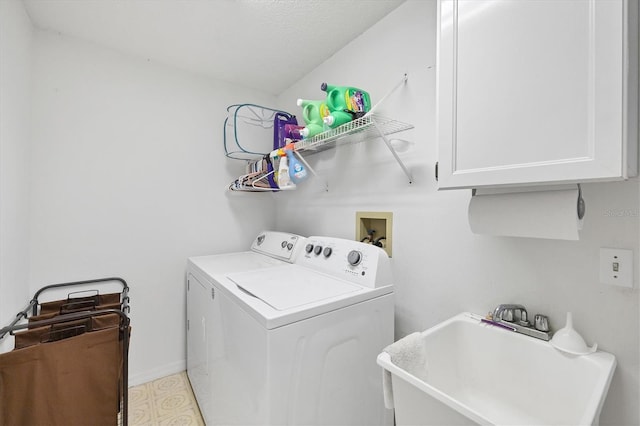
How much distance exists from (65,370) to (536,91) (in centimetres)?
195

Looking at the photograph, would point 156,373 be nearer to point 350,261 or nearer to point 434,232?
point 350,261

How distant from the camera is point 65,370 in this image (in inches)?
43.2

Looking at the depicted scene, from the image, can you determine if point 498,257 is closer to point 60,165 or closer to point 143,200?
point 143,200

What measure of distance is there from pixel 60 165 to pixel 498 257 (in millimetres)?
2674

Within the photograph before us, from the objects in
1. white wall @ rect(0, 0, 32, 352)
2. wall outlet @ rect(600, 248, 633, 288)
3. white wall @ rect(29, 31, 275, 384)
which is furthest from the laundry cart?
wall outlet @ rect(600, 248, 633, 288)

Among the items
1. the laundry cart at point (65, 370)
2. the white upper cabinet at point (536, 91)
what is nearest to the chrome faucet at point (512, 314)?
the white upper cabinet at point (536, 91)

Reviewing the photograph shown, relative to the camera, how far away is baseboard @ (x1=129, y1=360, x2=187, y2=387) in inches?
81.7

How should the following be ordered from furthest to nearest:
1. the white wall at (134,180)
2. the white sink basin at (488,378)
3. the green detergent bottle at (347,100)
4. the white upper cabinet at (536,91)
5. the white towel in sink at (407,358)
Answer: the white wall at (134,180), the green detergent bottle at (347,100), the white towel in sink at (407,358), the white sink basin at (488,378), the white upper cabinet at (536,91)

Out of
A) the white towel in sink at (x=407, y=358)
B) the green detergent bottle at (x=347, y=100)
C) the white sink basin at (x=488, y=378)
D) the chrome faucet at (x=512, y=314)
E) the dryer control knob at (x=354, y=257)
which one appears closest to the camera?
the white sink basin at (x=488, y=378)

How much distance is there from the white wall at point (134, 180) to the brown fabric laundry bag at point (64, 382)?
1017 millimetres

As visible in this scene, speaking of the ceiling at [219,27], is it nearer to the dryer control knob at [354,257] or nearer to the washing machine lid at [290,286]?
the dryer control knob at [354,257]

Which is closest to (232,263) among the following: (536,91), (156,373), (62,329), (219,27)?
(62,329)

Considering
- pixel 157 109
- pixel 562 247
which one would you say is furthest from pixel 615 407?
pixel 157 109

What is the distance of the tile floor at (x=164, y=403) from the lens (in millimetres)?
1761
